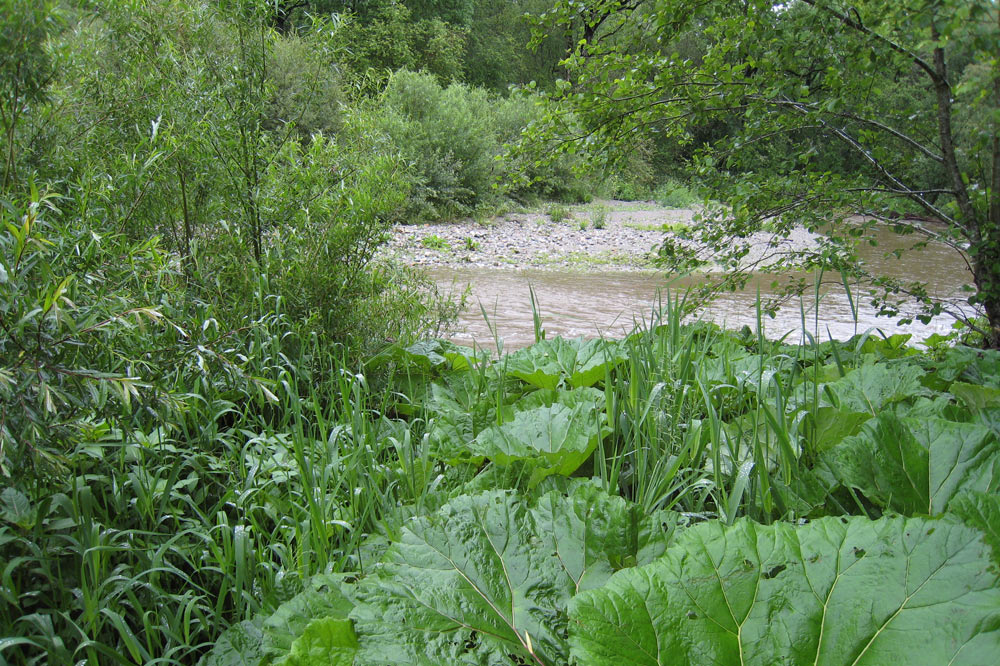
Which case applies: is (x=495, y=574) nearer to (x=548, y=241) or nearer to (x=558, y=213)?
(x=548, y=241)

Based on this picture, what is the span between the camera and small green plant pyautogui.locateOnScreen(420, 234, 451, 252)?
40.9 ft

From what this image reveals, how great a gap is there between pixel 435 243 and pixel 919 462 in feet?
37.7

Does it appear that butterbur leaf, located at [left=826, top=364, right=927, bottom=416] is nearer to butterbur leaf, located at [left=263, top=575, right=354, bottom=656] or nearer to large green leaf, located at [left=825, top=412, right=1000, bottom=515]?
large green leaf, located at [left=825, top=412, right=1000, bottom=515]

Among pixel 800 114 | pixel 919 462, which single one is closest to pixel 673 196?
pixel 800 114

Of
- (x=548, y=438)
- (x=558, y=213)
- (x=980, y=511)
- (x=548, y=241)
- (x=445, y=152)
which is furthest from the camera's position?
(x=558, y=213)

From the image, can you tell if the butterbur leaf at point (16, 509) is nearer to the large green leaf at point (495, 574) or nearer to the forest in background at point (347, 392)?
the forest in background at point (347, 392)

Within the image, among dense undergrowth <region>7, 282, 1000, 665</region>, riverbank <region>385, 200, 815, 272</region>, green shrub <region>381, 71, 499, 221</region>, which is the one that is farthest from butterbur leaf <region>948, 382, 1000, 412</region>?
green shrub <region>381, 71, 499, 221</region>

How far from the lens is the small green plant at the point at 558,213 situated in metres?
17.3

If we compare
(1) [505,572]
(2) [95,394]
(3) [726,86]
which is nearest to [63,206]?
(2) [95,394]

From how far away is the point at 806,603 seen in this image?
87 centimetres

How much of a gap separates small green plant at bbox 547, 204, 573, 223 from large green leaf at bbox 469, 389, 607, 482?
51.1 ft

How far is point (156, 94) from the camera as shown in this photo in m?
3.22

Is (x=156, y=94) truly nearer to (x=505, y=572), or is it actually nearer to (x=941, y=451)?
(x=505, y=572)

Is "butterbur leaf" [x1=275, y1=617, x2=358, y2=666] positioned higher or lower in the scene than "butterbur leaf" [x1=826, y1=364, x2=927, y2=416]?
lower
